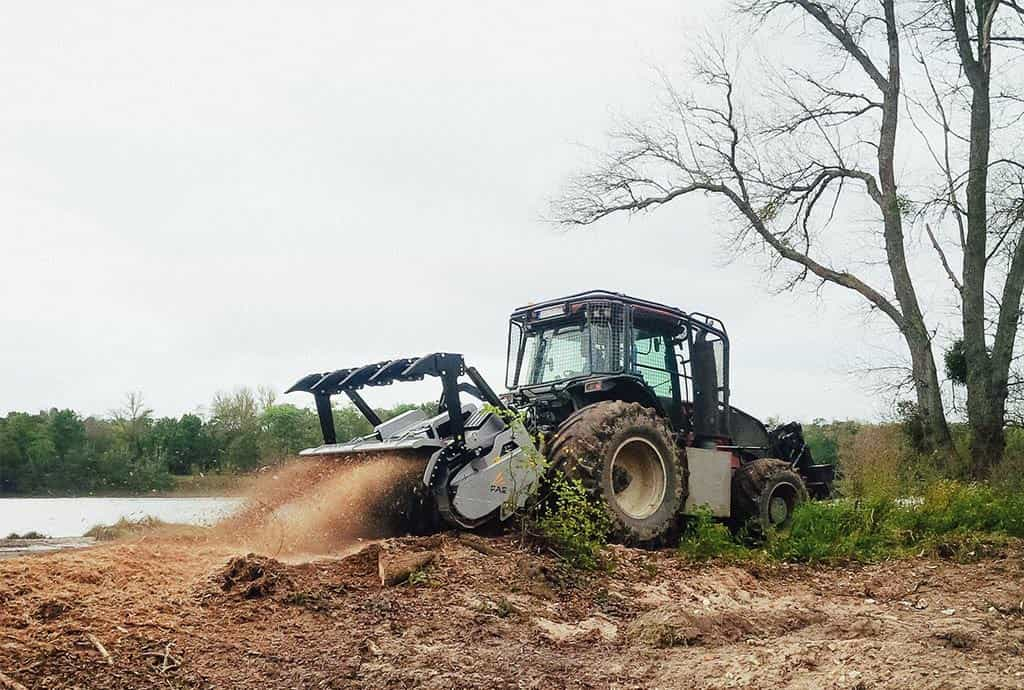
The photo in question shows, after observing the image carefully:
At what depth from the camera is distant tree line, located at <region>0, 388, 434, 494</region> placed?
21734 mm

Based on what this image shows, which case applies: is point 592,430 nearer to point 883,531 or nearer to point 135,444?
point 883,531

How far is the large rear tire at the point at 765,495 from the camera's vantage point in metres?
10.8

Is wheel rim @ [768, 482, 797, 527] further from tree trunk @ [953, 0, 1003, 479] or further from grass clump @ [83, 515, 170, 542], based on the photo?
grass clump @ [83, 515, 170, 542]

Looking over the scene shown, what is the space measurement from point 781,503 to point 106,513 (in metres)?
9.60

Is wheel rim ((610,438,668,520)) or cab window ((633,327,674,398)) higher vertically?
cab window ((633,327,674,398))

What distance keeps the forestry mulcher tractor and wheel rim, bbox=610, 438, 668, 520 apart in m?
0.01

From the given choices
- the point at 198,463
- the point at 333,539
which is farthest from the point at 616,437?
the point at 198,463

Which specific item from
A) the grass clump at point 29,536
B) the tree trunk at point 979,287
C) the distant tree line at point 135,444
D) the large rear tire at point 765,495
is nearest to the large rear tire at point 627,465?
the large rear tire at point 765,495

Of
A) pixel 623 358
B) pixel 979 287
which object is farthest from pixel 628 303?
pixel 979 287

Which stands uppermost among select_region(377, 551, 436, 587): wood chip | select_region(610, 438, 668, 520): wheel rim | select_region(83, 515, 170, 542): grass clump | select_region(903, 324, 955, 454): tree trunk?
select_region(903, 324, 955, 454): tree trunk

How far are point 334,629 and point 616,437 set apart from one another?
3859 millimetres

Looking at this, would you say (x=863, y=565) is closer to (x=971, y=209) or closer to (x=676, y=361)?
(x=676, y=361)

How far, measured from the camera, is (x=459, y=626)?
581cm

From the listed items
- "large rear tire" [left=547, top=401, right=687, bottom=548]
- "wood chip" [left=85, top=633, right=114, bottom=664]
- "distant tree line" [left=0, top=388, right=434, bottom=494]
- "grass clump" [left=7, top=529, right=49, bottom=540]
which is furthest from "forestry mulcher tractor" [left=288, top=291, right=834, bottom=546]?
"distant tree line" [left=0, top=388, right=434, bottom=494]
